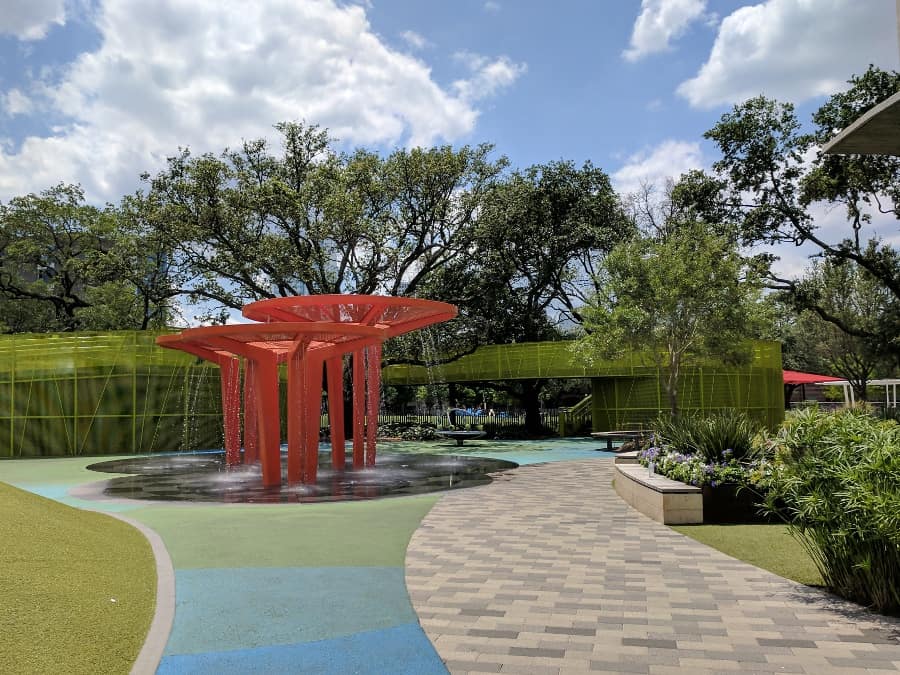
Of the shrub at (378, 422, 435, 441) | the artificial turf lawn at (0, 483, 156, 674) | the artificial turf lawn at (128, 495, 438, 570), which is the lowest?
the shrub at (378, 422, 435, 441)

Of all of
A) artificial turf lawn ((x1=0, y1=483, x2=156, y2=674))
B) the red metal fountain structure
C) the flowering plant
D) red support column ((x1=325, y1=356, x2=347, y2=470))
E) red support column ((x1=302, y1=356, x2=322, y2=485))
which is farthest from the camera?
red support column ((x1=325, y1=356, x2=347, y2=470))

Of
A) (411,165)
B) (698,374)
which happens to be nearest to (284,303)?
(411,165)

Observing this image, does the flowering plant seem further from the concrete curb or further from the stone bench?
the concrete curb

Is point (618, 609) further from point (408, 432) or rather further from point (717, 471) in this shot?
point (408, 432)

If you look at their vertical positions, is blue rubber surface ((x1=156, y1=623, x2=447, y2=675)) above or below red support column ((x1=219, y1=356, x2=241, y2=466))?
below

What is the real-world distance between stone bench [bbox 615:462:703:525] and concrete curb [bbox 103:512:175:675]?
249 inches

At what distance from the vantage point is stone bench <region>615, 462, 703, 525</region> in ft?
33.3

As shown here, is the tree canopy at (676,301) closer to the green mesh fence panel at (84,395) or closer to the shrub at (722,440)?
the shrub at (722,440)

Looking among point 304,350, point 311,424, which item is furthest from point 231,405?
point 304,350

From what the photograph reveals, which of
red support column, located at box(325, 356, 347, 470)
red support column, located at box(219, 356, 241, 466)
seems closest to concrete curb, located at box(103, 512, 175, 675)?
red support column, located at box(325, 356, 347, 470)

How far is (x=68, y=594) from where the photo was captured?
19.2 feet

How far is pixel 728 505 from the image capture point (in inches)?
403

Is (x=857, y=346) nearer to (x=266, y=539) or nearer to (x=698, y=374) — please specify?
(x=698, y=374)

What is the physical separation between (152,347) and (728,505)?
73.5 ft
